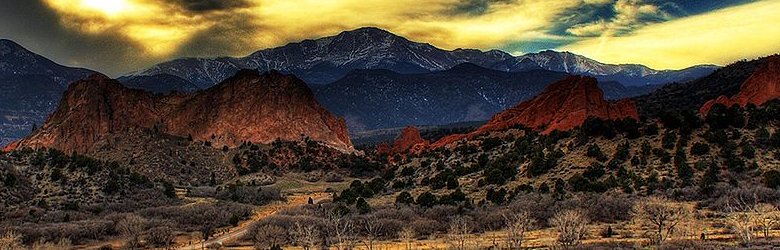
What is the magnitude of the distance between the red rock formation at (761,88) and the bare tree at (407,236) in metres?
67.1

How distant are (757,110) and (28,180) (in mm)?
97764

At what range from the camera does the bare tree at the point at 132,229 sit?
210 ft

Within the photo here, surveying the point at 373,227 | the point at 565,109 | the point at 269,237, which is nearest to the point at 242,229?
the point at 269,237

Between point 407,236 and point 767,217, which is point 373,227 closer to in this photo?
point 407,236

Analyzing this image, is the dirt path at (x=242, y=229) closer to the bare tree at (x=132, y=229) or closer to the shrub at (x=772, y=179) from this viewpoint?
the bare tree at (x=132, y=229)

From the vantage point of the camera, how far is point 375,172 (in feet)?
487

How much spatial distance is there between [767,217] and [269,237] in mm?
46436

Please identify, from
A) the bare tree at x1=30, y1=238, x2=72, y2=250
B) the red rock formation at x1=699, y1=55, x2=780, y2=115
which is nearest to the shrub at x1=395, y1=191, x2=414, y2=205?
the bare tree at x1=30, y1=238, x2=72, y2=250

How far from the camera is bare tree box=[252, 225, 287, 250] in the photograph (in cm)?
6380

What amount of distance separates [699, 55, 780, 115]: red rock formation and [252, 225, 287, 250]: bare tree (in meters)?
77.0

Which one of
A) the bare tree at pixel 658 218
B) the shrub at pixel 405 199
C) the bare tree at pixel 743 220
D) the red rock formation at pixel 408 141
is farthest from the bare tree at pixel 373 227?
the red rock formation at pixel 408 141

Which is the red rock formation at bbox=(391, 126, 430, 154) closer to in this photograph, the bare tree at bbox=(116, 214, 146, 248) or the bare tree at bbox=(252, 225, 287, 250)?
the bare tree at bbox=(116, 214, 146, 248)

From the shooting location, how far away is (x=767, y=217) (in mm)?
58812

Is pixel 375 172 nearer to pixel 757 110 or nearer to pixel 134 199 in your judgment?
pixel 134 199
